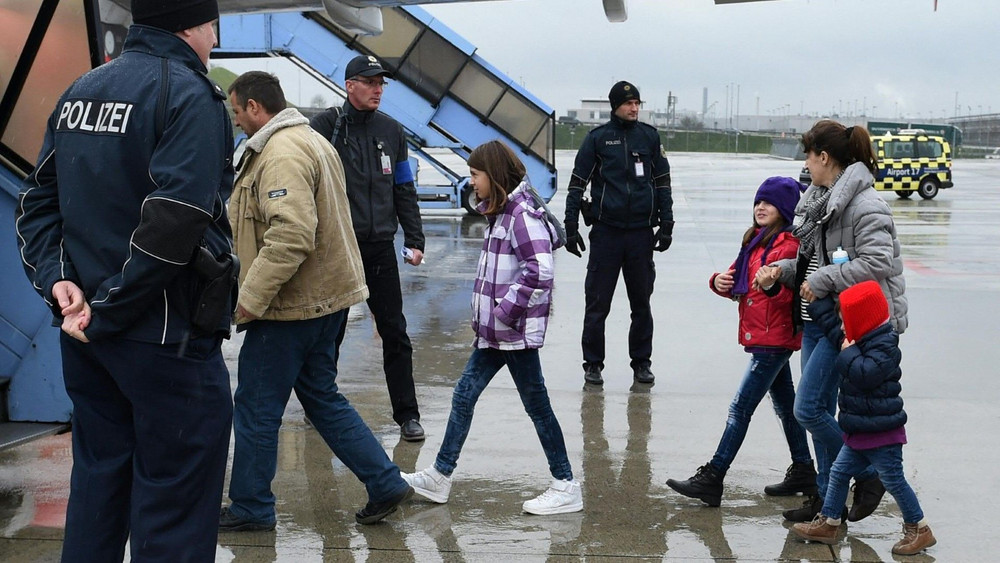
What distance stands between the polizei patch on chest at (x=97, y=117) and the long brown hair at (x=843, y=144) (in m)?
2.82

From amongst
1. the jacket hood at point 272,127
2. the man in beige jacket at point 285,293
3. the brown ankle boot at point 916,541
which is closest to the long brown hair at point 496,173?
the man in beige jacket at point 285,293

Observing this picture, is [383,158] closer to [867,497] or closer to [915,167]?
[867,497]

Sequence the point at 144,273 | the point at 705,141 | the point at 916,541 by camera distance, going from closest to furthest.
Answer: the point at 144,273, the point at 916,541, the point at 705,141

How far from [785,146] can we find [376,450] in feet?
209

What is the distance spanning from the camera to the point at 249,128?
463 centimetres

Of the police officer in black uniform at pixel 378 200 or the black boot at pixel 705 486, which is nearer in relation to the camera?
the black boot at pixel 705 486

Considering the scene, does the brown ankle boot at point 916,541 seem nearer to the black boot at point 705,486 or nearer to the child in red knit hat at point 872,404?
the child in red knit hat at point 872,404

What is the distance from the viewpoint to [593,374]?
716cm

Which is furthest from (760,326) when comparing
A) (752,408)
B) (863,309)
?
(863,309)

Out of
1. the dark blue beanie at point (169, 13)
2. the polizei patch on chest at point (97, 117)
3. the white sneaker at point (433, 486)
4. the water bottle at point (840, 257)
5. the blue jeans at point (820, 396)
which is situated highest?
the dark blue beanie at point (169, 13)

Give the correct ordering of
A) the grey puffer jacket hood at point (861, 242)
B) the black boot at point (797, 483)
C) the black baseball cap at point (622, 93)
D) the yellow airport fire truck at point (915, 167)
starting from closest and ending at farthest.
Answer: the grey puffer jacket hood at point (861, 242)
the black boot at point (797, 483)
the black baseball cap at point (622, 93)
the yellow airport fire truck at point (915, 167)

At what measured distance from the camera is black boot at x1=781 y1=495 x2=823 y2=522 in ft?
15.3

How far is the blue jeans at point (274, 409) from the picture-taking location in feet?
14.6

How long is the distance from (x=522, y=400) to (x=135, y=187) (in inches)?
89.9
